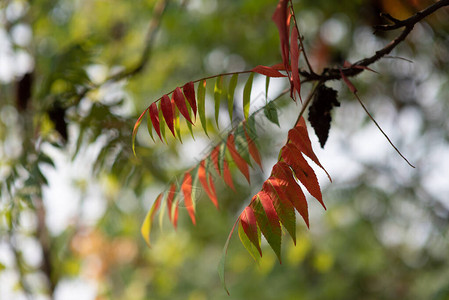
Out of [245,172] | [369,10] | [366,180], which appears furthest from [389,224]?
[245,172]

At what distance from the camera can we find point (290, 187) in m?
0.80

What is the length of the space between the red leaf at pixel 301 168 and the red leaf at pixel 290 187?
0.01m

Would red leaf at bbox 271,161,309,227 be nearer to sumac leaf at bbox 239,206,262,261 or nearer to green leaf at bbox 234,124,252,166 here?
sumac leaf at bbox 239,206,262,261

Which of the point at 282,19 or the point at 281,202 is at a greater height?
the point at 282,19

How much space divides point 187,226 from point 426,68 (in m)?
2.41

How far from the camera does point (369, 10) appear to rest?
215 cm

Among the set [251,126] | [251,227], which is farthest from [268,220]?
[251,126]

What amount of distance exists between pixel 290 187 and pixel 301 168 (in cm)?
Answer: 4

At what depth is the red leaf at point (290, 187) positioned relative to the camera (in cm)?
79

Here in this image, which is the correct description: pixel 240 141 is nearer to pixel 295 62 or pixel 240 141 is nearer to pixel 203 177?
pixel 203 177

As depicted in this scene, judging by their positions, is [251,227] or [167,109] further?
[167,109]

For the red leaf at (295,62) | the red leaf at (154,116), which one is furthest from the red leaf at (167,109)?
the red leaf at (295,62)

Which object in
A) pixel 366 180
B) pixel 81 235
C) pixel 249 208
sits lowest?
pixel 249 208

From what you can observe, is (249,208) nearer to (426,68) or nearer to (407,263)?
(426,68)
